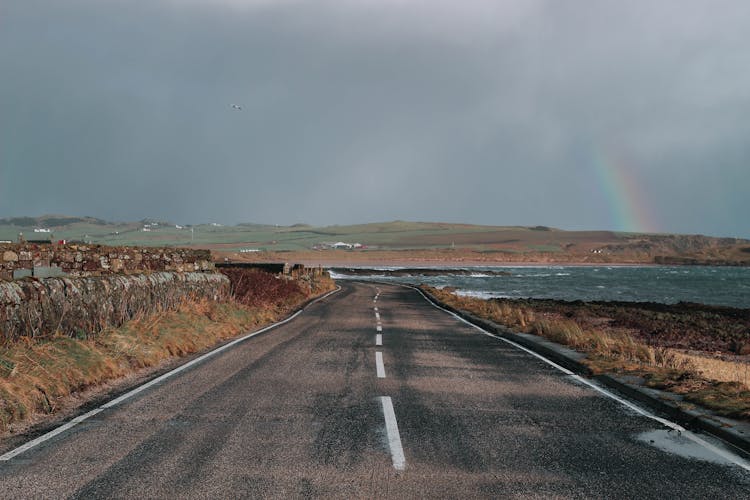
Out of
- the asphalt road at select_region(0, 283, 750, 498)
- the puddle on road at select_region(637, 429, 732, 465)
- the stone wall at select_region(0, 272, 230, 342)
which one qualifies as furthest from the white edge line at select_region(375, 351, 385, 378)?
the stone wall at select_region(0, 272, 230, 342)

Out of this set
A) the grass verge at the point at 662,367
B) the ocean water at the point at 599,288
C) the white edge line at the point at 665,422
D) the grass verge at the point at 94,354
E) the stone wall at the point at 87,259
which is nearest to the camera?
the white edge line at the point at 665,422

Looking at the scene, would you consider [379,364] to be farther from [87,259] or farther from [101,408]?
[87,259]

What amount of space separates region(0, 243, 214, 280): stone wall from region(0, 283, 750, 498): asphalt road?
6.47 metres

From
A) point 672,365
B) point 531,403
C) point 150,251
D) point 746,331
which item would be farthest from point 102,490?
point 746,331

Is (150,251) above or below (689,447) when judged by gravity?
above

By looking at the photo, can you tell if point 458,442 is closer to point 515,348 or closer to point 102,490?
point 102,490

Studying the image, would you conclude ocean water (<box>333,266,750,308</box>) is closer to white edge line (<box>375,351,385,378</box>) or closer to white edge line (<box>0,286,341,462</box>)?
white edge line (<box>375,351,385,378</box>)

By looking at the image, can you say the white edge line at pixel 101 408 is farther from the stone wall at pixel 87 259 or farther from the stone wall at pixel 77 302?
the stone wall at pixel 87 259

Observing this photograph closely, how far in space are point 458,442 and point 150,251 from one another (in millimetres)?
17381

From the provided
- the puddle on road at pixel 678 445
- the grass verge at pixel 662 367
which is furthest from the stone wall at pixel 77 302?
the grass verge at pixel 662 367

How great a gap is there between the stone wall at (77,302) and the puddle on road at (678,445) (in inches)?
389

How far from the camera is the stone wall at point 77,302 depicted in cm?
1012

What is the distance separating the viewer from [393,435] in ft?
22.4

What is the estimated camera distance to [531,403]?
341 inches
